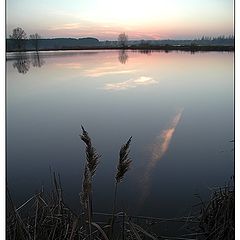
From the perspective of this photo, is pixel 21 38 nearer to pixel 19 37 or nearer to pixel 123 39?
pixel 19 37

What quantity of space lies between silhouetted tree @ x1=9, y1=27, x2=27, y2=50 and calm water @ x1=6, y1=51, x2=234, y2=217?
0.05 metres

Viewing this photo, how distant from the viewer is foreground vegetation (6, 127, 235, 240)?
117 centimetres

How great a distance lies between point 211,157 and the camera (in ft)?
4.63

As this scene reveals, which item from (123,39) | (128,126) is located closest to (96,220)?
(128,126)

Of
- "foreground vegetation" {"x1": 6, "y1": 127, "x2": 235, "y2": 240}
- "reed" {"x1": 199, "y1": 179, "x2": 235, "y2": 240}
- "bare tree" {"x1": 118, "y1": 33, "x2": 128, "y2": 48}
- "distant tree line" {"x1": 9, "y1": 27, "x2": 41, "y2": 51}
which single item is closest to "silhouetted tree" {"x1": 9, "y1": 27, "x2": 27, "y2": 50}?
"distant tree line" {"x1": 9, "y1": 27, "x2": 41, "y2": 51}

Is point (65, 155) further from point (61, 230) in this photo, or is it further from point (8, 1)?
point (8, 1)

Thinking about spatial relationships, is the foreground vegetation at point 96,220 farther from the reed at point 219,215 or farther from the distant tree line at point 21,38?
the distant tree line at point 21,38

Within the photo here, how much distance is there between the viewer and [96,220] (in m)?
1.36

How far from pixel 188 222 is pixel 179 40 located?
2.26 ft

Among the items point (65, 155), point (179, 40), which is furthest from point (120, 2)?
point (65, 155)

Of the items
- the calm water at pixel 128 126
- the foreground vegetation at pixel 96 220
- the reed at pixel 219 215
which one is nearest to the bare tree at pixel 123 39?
the calm water at pixel 128 126

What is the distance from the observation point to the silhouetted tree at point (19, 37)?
1346 millimetres

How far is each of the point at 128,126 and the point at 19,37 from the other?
1.76 ft
